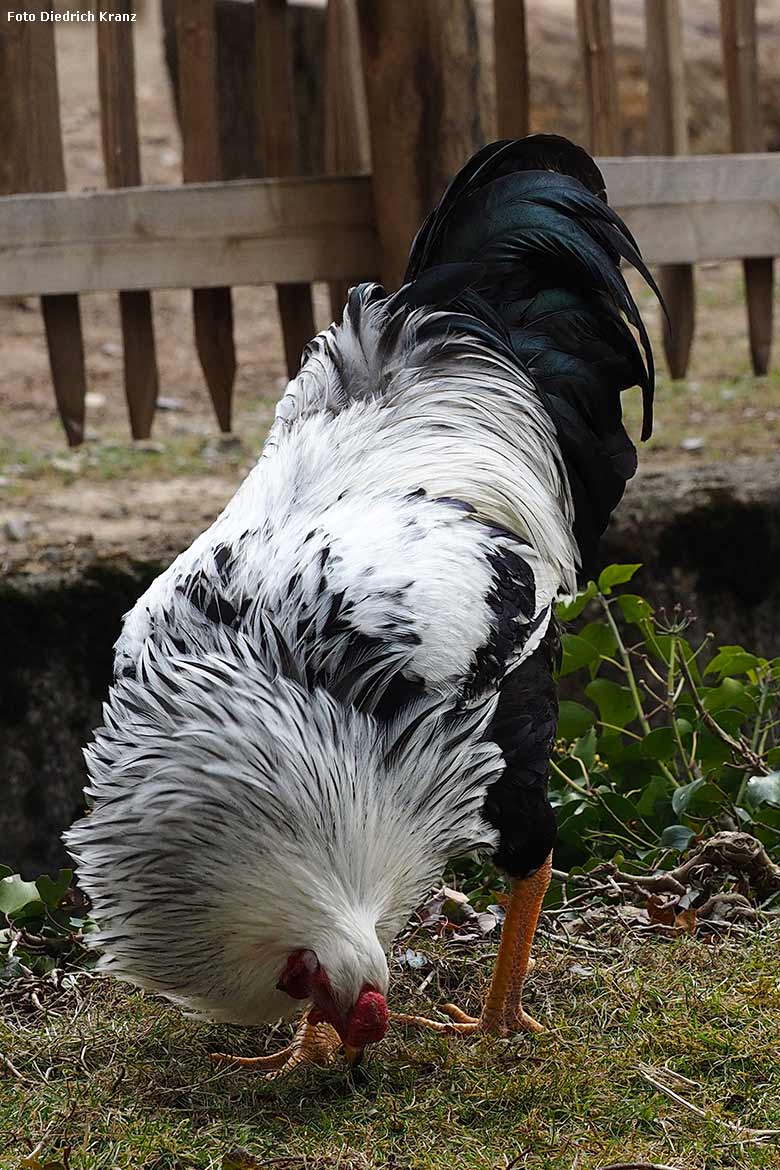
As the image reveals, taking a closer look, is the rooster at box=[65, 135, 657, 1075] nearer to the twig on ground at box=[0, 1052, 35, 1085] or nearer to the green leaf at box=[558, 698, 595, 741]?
the twig on ground at box=[0, 1052, 35, 1085]

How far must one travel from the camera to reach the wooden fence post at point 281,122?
4.75 meters

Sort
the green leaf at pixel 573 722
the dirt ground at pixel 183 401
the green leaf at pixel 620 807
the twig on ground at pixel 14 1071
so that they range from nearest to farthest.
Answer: the twig on ground at pixel 14 1071
the green leaf at pixel 620 807
the green leaf at pixel 573 722
the dirt ground at pixel 183 401

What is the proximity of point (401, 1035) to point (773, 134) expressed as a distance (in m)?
10.4

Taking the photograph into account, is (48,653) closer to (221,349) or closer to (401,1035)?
(221,349)

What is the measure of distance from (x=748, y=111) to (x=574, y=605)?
8.26ft

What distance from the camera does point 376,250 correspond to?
16.2 ft

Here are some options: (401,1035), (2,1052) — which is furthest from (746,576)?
(2,1052)

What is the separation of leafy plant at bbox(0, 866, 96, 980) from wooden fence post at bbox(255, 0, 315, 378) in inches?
83.4

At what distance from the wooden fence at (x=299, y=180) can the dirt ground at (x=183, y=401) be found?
579 mm

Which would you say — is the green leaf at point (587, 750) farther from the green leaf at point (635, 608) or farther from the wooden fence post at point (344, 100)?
the wooden fence post at point (344, 100)

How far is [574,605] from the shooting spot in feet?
→ 13.0

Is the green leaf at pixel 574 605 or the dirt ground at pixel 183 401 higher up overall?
the dirt ground at pixel 183 401

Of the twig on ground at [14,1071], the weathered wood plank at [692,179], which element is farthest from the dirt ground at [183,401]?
the twig on ground at [14,1071]

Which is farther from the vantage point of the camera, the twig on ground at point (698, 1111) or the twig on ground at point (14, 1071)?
the twig on ground at point (14, 1071)
